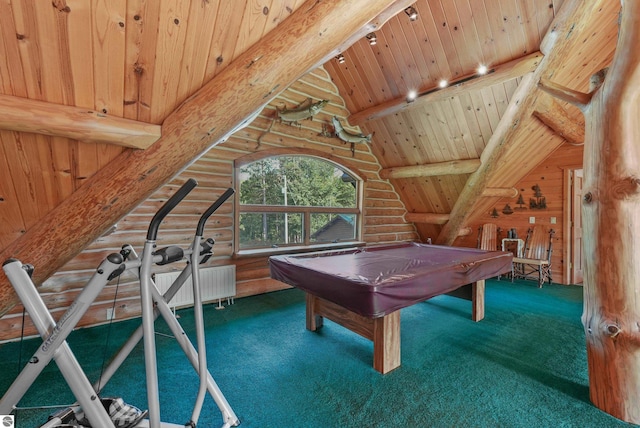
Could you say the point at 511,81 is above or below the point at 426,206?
above

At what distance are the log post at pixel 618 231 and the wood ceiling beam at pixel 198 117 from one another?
1.56 metres

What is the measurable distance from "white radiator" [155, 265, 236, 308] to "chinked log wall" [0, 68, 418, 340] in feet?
0.59

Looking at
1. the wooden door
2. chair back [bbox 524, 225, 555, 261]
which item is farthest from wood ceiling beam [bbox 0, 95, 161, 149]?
the wooden door

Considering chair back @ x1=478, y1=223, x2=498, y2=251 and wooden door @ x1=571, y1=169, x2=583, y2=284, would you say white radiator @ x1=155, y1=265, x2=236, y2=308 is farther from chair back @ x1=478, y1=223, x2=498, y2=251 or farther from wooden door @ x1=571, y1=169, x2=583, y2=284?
wooden door @ x1=571, y1=169, x2=583, y2=284

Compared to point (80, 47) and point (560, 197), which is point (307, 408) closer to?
point (80, 47)

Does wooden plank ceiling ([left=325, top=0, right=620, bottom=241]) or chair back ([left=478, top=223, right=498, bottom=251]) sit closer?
wooden plank ceiling ([left=325, top=0, right=620, bottom=241])

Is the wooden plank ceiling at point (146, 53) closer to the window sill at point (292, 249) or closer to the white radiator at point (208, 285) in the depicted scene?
the white radiator at point (208, 285)

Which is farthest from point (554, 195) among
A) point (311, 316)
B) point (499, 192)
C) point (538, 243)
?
point (311, 316)

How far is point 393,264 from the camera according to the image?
108 inches

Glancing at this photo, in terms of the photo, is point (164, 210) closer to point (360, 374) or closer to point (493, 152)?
point (360, 374)

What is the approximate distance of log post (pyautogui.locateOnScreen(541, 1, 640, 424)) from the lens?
1.81 meters

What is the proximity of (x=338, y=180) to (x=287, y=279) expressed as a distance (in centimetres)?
316

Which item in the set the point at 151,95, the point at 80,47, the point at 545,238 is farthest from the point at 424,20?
the point at 545,238

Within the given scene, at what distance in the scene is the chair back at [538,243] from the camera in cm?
528
